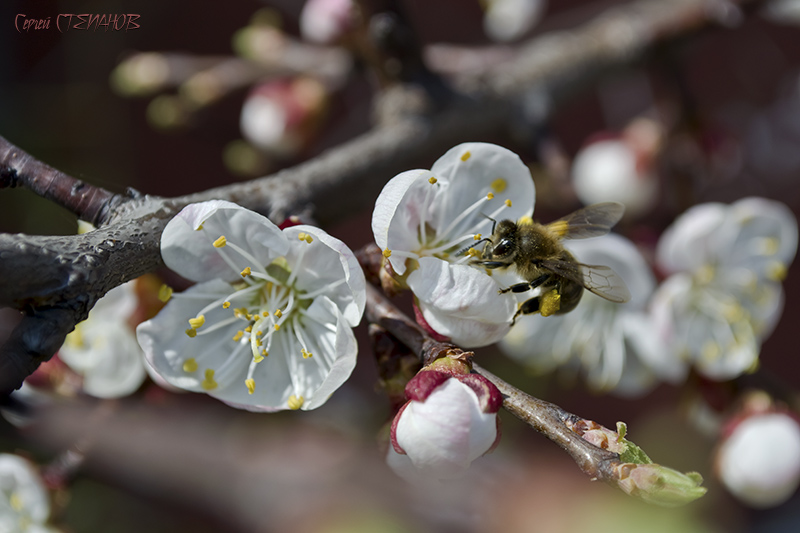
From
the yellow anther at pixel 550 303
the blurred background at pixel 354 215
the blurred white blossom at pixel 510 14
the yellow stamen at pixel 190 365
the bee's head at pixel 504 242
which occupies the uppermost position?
the blurred white blossom at pixel 510 14

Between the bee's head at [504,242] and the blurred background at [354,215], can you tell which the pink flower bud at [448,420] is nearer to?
the bee's head at [504,242]

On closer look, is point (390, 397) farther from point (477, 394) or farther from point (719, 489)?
point (719, 489)

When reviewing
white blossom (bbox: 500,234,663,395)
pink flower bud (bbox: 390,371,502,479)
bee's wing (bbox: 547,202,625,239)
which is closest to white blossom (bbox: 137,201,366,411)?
pink flower bud (bbox: 390,371,502,479)

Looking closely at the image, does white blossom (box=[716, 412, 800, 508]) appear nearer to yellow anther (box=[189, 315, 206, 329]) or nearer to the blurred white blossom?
yellow anther (box=[189, 315, 206, 329])

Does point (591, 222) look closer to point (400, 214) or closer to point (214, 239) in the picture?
point (400, 214)

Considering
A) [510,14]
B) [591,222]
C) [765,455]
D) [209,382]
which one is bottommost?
[765,455]

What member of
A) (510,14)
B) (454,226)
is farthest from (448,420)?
(510,14)

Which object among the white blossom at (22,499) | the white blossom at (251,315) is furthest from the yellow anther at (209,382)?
the white blossom at (22,499)
